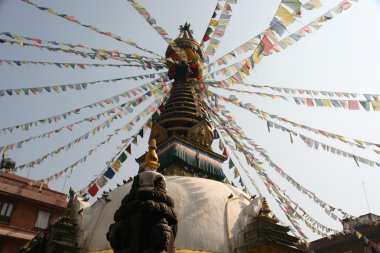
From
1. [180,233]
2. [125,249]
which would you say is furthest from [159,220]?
[180,233]

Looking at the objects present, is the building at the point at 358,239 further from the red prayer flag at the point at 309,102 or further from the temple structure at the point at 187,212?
the red prayer flag at the point at 309,102

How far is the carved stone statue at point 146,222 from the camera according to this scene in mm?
4961

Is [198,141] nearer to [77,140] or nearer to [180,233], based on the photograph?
[77,140]

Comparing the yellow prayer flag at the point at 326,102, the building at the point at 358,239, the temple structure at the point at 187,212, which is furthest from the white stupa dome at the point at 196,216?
the building at the point at 358,239

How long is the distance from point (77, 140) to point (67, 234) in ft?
15.4

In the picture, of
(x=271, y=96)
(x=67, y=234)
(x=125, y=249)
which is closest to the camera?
(x=125, y=249)

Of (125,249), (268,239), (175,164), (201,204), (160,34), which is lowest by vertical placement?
(125,249)

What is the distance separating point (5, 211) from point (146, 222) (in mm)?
15738

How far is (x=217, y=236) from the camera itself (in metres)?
9.23

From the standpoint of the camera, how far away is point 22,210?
61.3 feet

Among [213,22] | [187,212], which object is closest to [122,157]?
[187,212]

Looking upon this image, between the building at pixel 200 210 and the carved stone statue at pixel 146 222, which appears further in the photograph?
the building at pixel 200 210

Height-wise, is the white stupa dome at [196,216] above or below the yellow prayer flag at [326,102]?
below

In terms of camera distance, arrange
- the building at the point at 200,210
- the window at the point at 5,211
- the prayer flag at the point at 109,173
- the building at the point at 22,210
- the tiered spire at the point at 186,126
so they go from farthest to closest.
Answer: the window at the point at 5,211 → the building at the point at 22,210 → the tiered spire at the point at 186,126 → the prayer flag at the point at 109,173 → the building at the point at 200,210
